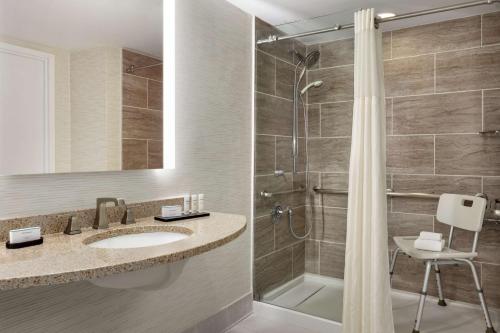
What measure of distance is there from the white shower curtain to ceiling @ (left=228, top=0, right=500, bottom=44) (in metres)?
0.27

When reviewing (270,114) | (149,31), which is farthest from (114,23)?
(270,114)

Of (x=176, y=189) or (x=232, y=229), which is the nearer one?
(x=232, y=229)

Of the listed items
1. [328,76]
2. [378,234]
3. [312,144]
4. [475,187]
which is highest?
[328,76]

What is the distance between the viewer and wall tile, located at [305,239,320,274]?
104 inches

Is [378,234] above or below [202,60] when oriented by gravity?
below

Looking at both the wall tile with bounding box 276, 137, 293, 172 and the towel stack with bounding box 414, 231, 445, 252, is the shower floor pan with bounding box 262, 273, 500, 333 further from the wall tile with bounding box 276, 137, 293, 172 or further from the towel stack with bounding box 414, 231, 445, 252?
the wall tile with bounding box 276, 137, 293, 172

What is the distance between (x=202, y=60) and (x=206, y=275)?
4.42 feet

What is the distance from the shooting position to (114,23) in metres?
1.81

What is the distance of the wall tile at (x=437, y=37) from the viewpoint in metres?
2.86

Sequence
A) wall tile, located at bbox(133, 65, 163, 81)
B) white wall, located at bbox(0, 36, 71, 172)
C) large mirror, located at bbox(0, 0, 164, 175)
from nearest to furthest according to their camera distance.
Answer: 1. large mirror, located at bbox(0, 0, 164, 175)
2. white wall, located at bbox(0, 36, 71, 172)
3. wall tile, located at bbox(133, 65, 163, 81)

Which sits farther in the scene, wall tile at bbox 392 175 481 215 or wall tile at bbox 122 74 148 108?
wall tile at bbox 392 175 481 215

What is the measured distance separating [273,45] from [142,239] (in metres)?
1.77

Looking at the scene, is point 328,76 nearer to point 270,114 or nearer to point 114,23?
point 270,114

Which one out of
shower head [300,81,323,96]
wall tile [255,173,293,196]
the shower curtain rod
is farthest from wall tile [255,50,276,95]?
wall tile [255,173,293,196]
